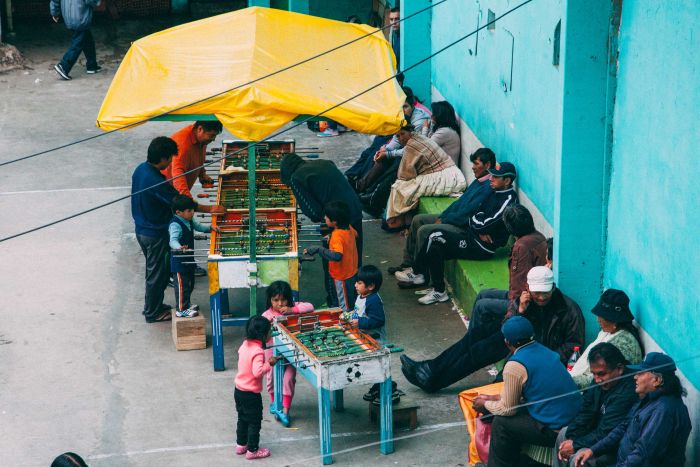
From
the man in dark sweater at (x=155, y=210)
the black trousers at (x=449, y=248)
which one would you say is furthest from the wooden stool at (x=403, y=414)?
the man in dark sweater at (x=155, y=210)

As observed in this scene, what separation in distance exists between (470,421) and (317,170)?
3189 millimetres

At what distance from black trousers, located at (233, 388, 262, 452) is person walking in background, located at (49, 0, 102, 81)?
11395 mm

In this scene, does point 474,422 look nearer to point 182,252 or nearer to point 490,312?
point 490,312

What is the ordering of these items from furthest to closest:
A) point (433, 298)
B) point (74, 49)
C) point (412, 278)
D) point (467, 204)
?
point (74, 49), point (412, 278), point (433, 298), point (467, 204)

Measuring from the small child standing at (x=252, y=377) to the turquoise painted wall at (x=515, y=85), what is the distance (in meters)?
2.56

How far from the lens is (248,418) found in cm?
787

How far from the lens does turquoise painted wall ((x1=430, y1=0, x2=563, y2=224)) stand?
9.78m

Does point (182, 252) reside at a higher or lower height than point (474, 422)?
higher

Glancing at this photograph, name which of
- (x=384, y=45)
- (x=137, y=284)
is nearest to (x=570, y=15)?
(x=384, y=45)

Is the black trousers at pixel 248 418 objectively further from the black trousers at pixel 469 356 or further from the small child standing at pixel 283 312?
the black trousers at pixel 469 356

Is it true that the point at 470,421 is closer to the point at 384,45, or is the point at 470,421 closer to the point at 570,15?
the point at 570,15

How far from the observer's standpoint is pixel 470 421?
7770mm

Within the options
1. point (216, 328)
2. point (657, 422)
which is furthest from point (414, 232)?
point (657, 422)

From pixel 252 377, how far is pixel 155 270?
254cm
